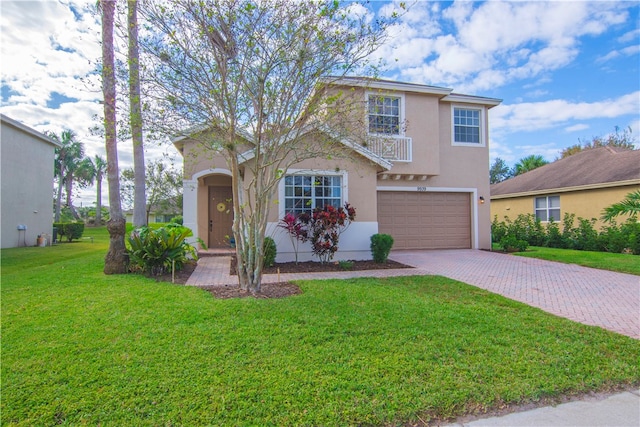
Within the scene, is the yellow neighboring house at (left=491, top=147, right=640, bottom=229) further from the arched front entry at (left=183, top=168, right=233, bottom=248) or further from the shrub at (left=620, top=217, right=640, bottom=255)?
the arched front entry at (left=183, top=168, right=233, bottom=248)

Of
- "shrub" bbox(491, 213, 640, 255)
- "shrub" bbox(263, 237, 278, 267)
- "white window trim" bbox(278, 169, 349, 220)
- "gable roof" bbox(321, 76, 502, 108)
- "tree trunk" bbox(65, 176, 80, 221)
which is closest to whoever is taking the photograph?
"shrub" bbox(263, 237, 278, 267)

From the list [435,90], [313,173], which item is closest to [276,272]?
→ [313,173]

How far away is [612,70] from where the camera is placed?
1359cm

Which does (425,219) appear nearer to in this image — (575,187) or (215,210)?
(575,187)

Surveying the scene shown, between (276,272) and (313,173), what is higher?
(313,173)

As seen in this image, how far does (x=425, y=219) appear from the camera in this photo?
14.1 metres

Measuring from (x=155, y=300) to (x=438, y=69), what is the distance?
9.21 metres

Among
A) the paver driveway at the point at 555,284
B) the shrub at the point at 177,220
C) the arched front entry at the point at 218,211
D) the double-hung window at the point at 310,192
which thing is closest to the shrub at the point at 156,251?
the double-hung window at the point at 310,192

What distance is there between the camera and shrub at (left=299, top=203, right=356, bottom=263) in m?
9.82

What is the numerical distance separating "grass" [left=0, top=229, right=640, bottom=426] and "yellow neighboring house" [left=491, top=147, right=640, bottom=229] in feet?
44.1

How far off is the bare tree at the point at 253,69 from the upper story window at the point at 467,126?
9157 millimetres

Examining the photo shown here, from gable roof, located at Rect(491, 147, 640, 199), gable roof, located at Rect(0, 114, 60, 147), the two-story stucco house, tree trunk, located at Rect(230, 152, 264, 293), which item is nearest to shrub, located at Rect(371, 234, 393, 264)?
the two-story stucco house

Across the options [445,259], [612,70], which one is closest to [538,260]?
[445,259]

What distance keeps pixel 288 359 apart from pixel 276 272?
5479 millimetres
